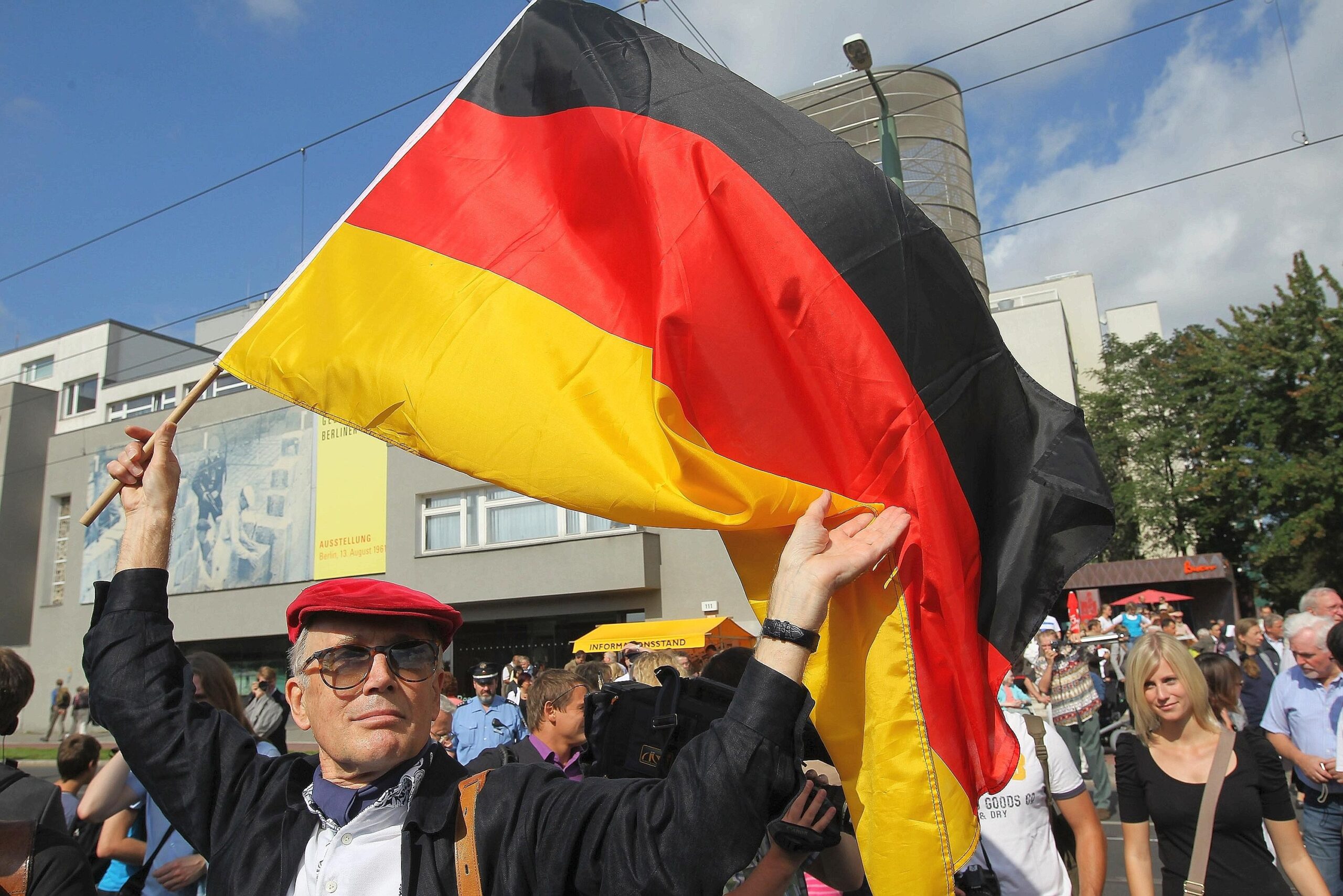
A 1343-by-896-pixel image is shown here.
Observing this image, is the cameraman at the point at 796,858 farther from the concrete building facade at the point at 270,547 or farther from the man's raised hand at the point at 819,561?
the concrete building facade at the point at 270,547

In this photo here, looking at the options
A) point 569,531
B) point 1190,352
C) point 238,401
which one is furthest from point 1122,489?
point 238,401

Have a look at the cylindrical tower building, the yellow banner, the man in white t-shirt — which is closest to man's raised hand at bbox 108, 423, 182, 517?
the man in white t-shirt

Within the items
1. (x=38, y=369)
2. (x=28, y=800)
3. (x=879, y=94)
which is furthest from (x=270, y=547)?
(x=28, y=800)

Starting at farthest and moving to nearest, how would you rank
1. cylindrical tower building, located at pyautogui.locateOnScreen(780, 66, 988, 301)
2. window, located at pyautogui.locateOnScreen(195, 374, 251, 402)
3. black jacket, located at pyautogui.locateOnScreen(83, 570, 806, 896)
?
window, located at pyautogui.locateOnScreen(195, 374, 251, 402) < cylindrical tower building, located at pyautogui.locateOnScreen(780, 66, 988, 301) < black jacket, located at pyautogui.locateOnScreen(83, 570, 806, 896)

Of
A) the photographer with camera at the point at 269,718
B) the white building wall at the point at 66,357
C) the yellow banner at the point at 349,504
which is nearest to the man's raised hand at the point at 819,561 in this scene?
the photographer with camera at the point at 269,718

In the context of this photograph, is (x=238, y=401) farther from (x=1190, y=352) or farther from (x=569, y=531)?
(x=1190, y=352)

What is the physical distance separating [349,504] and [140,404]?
17.5m

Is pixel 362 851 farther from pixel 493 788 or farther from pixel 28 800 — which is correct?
pixel 28 800

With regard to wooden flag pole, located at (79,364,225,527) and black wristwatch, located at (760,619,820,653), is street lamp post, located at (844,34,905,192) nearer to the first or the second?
wooden flag pole, located at (79,364,225,527)

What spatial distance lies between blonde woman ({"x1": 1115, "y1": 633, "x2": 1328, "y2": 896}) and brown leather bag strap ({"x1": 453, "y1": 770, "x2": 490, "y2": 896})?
9.71ft

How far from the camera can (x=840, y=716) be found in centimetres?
241

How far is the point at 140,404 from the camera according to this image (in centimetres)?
3881

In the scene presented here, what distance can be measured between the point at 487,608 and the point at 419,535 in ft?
8.30

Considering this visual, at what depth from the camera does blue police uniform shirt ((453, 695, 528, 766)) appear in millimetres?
7840
